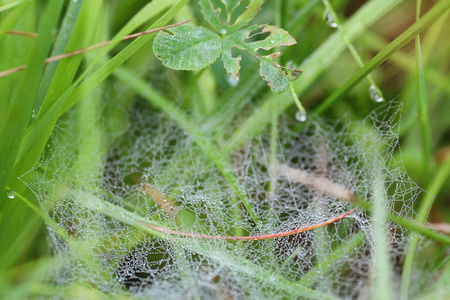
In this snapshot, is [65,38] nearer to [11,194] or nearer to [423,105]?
[11,194]

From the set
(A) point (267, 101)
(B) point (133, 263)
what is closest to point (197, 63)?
(A) point (267, 101)

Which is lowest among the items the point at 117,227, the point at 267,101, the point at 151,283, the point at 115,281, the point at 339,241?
the point at 339,241

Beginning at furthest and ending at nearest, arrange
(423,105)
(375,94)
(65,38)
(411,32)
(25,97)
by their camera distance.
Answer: (375,94)
(423,105)
(65,38)
(411,32)
(25,97)

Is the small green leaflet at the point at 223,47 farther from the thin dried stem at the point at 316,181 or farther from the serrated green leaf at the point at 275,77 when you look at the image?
the thin dried stem at the point at 316,181

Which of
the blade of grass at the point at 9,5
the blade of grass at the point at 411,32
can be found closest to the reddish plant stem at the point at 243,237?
the blade of grass at the point at 411,32

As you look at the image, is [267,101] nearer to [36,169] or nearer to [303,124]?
[303,124]

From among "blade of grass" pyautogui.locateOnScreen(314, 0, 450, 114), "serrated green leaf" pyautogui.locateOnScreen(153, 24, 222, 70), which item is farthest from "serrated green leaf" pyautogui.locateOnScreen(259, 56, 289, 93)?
"blade of grass" pyautogui.locateOnScreen(314, 0, 450, 114)

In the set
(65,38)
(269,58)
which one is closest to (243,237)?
(269,58)
